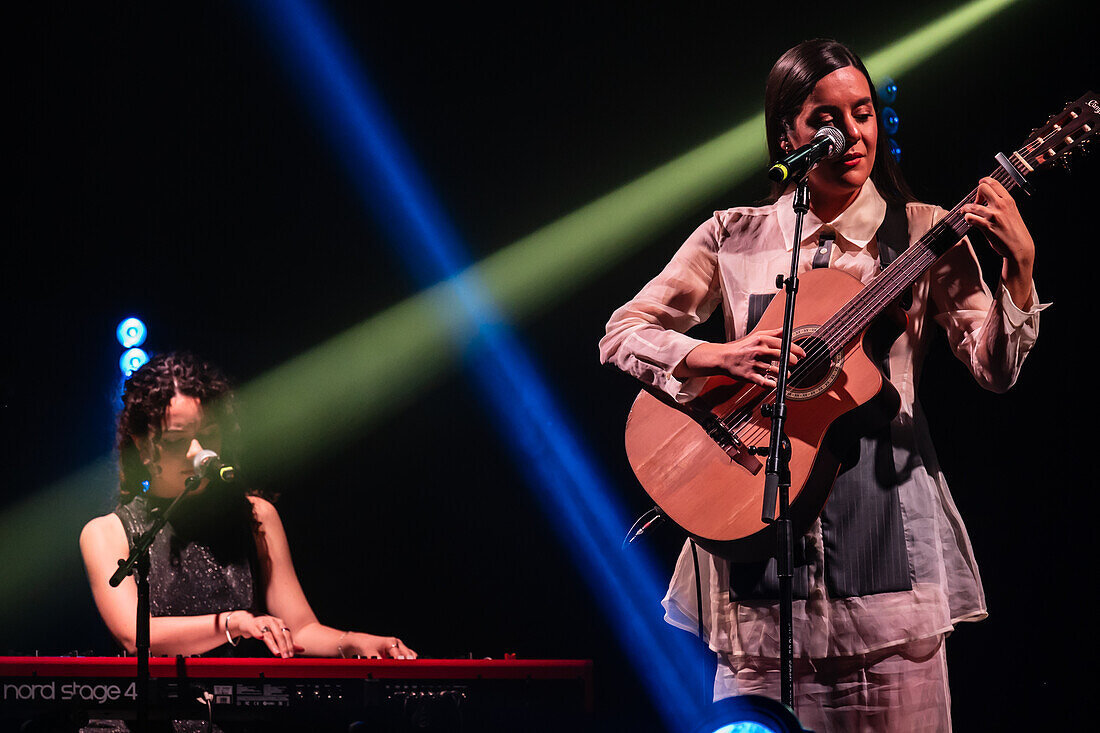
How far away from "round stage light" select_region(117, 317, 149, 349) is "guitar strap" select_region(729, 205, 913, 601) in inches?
162

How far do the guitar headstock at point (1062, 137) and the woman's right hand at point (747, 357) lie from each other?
641 millimetres

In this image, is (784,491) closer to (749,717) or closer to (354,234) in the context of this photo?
(749,717)

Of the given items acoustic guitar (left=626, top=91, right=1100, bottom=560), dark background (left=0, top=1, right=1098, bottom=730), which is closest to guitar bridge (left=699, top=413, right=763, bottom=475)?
acoustic guitar (left=626, top=91, right=1100, bottom=560)

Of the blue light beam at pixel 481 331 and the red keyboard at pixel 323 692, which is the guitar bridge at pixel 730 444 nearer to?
the red keyboard at pixel 323 692

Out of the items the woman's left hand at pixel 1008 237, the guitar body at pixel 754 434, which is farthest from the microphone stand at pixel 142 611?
the woman's left hand at pixel 1008 237

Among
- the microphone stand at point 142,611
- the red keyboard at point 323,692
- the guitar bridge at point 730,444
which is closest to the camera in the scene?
the guitar bridge at point 730,444

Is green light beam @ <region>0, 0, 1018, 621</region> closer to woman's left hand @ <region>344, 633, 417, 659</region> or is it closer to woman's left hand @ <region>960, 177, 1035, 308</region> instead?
woman's left hand @ <region>344, 633, 417, 659</region>

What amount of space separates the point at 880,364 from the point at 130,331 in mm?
4305

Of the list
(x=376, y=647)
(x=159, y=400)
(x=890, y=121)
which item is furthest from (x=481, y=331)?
(x=890, y=121)

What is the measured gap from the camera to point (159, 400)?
4.03m

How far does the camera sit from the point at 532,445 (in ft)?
17.3

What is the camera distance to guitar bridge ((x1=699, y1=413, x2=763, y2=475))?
7.82 feet

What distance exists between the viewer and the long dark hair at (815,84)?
246 cm

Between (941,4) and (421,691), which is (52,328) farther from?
(941,4)
